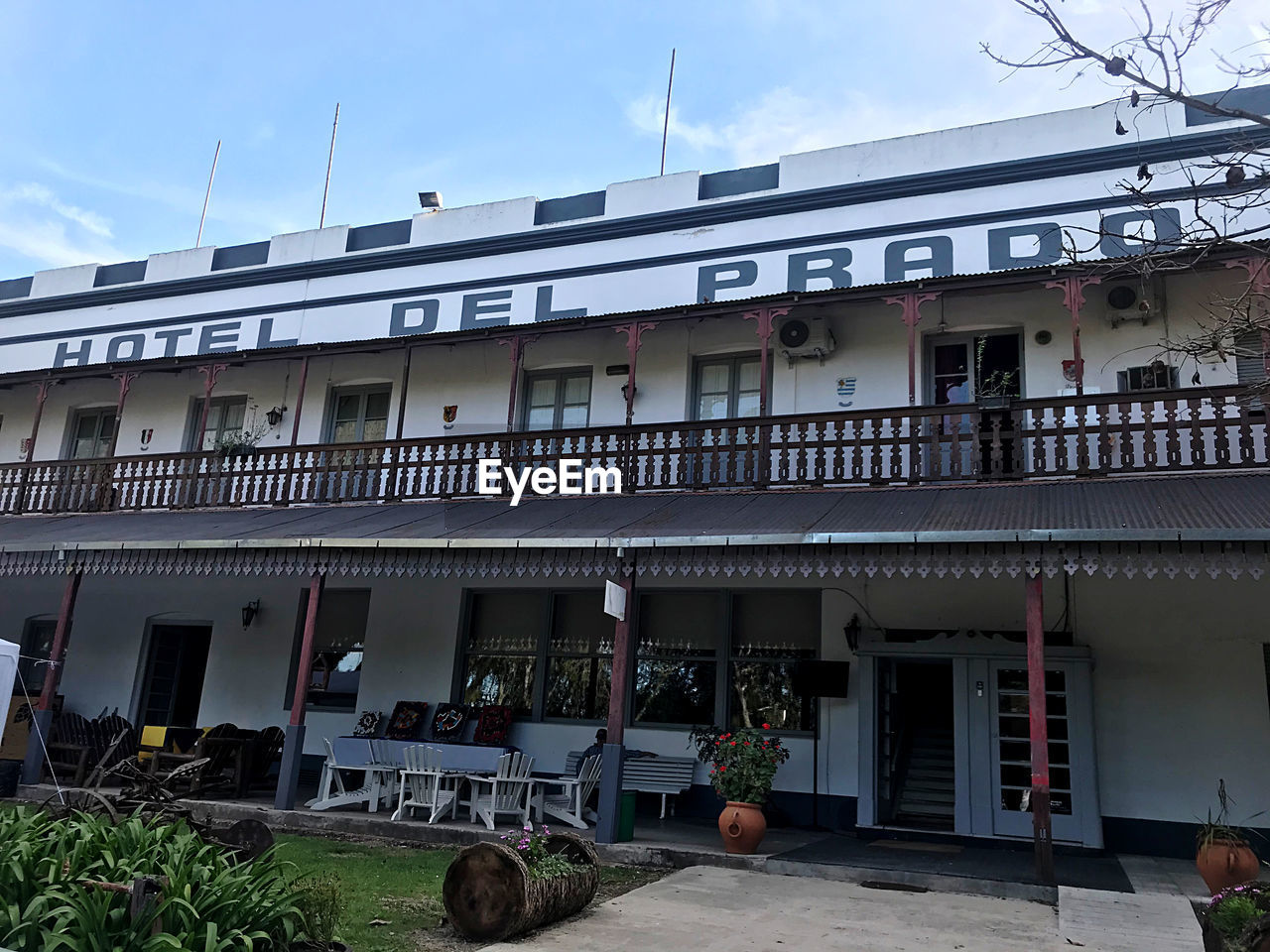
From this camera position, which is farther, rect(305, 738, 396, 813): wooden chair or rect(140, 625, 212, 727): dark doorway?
rect(140, 625, 212, 727): dark doorway

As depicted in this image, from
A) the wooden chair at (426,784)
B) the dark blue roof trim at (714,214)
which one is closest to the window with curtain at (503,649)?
the wooden chair at (426,784)

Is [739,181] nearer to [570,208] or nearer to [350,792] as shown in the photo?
[570,208]

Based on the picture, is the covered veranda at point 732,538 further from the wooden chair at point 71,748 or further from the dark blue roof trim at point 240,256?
the dark blue roof trim at point 240,256

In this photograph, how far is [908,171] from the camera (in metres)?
13.4

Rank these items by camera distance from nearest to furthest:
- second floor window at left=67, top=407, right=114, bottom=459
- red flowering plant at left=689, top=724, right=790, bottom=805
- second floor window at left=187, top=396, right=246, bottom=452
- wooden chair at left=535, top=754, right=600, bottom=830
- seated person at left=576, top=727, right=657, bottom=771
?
red flowering plant at left=689, top=724, right=790, bottom=805
wooden chair at left=535, top=754, right=600, bottom=830
seated person at left=576, top=727, right=657, bottom=771
second floor window at left=187, top=396, right=246, bottom=452
second floor window at left=67, top=407, right=114, bottom=459

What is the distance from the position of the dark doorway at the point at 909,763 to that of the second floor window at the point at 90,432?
13159mm

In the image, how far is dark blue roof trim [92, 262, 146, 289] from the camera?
60.5 feet

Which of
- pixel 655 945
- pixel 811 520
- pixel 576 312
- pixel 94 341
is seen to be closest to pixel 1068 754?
pixel 811 520

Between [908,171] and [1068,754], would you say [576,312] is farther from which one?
[1068,754]

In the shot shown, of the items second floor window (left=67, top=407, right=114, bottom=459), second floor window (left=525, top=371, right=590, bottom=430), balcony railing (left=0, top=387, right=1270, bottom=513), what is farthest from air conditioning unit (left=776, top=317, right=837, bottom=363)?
second floor window (left=67, top=407, right=114, bottom=459)

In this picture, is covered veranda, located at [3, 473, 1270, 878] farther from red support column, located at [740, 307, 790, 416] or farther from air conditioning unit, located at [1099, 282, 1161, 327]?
air conditioning unit, located at [1099, 282, 1161, 327]

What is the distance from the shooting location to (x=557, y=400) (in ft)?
47.4

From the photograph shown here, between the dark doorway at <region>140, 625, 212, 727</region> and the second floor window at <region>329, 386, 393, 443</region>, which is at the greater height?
the second floor window at <region>329, 386, 393, 443</region>

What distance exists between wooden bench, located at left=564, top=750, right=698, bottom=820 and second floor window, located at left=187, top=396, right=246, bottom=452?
326 inches
